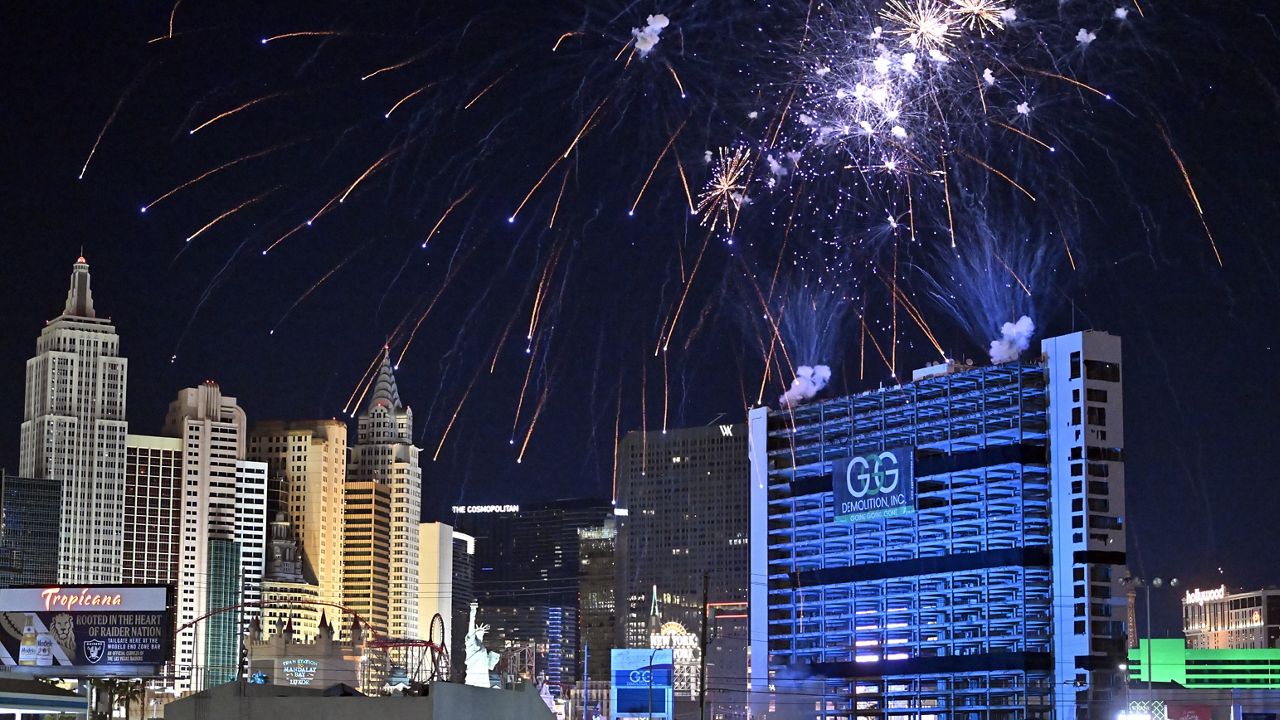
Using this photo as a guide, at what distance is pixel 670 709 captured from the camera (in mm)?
148750

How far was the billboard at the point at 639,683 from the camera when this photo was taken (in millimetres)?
152500

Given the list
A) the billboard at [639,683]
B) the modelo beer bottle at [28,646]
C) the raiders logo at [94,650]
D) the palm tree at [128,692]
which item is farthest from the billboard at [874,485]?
the modelo beer bottle at [28,646]

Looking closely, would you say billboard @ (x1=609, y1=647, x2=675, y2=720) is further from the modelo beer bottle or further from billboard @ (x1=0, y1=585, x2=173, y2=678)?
the modelo beer bottle

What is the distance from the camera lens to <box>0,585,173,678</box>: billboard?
81.1 metres

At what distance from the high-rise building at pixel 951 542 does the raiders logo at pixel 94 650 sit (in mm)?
62878

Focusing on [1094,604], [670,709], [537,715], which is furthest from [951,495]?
[537,715]

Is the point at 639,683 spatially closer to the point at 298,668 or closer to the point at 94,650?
the point at 298,668

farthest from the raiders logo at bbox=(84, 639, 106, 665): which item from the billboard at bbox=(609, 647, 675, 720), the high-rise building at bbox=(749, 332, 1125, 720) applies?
the billboard at bbox=(609, 647, 675, 720)

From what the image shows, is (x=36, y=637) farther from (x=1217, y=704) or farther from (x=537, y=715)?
(x=1217, y=704)

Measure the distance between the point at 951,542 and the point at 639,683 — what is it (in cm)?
3719

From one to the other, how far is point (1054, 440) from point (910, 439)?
14.1 meters

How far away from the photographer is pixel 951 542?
129375mm

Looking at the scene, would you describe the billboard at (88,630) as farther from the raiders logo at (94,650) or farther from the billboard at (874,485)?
the billboard at (874,485)

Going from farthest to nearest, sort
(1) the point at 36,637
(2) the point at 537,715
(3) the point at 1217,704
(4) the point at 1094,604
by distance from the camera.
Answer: (3) the point at 1217,704 < (4) the point at 1094,604 < (1) the point at 36,637 < (2) the point at 537,715
